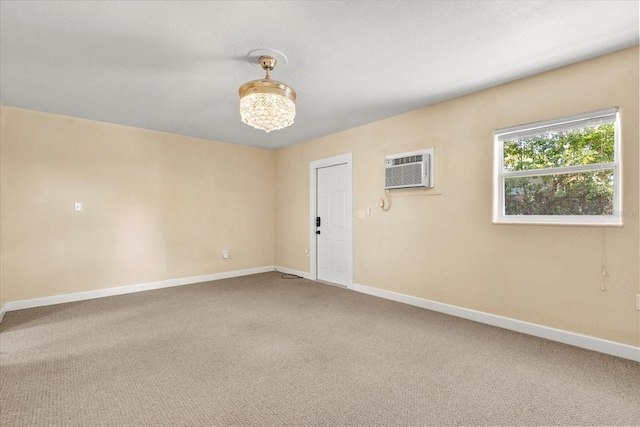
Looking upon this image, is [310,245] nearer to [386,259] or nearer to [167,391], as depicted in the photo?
[386,259]

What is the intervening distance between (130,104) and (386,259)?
3769 mm

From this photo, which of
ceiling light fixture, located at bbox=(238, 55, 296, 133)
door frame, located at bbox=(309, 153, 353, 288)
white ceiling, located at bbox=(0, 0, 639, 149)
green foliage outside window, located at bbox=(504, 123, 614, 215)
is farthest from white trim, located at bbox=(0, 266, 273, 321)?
green foliage outside window, located at bbox=(504, 123, 614, 215)

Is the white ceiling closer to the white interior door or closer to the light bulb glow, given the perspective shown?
the light bulb glow

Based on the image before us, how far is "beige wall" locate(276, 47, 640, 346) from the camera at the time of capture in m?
2.46

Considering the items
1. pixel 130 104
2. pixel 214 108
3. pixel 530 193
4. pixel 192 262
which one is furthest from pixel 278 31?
pixel 192 262

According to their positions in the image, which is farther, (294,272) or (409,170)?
(294,272)

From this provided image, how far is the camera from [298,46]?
237 centimetres

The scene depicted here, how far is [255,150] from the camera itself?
19.5ft

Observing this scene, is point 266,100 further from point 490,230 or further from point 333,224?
point 333,224

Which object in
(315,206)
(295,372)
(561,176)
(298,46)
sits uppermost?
(298,46)

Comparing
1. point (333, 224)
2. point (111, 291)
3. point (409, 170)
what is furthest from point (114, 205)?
point (409, 170)

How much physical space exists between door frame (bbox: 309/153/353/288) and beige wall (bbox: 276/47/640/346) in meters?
0.11

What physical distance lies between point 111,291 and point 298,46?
4246 millimetres

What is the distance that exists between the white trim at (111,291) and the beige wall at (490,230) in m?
2.47
